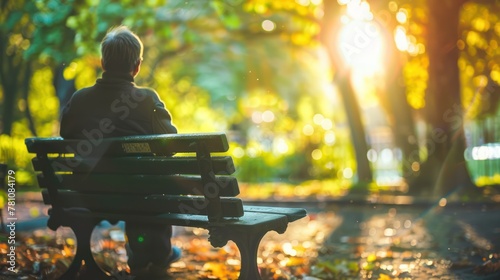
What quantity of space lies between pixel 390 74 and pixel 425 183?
3223 mm

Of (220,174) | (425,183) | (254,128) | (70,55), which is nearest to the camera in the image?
(220,174)

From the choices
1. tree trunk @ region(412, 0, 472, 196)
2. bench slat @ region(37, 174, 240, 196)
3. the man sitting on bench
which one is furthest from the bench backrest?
tree trunk @ region(412, 0, 472, 196)

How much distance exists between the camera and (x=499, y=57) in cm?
1580

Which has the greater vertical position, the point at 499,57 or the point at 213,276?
the point at 499,57

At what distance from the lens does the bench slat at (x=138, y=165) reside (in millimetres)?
3693

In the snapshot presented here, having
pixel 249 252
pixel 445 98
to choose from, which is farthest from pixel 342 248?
pixel 445 98

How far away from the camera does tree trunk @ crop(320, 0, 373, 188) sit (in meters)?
13.5

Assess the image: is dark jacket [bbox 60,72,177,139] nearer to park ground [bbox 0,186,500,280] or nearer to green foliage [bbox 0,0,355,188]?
park ground [bbox 0,186,500,280]

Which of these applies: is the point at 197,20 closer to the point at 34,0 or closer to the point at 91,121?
the point at 34,0

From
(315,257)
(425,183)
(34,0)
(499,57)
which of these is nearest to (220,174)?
(315,257)

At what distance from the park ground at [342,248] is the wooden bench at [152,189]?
650mm

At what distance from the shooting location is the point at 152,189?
13.4 ft

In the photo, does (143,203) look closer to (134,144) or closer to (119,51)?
(134,144)

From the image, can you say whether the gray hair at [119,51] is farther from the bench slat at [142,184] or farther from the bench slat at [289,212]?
the bench slat at [289,212]
